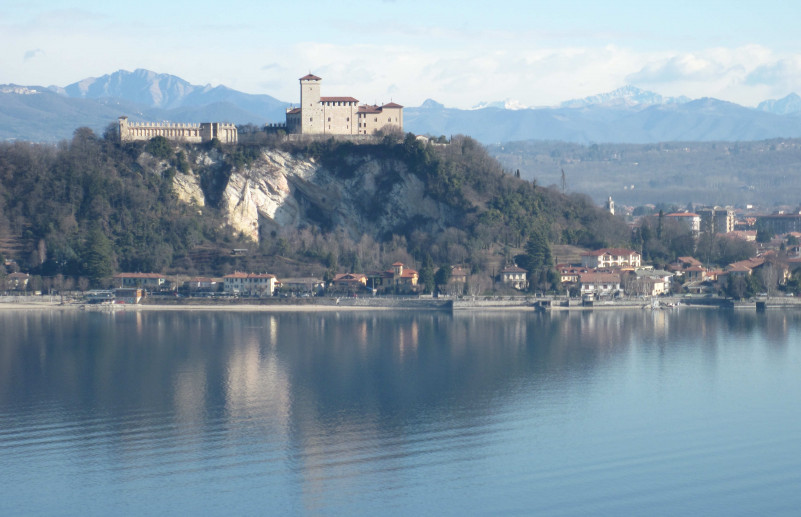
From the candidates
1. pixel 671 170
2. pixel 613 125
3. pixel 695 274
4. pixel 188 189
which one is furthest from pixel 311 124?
pixel 613 125

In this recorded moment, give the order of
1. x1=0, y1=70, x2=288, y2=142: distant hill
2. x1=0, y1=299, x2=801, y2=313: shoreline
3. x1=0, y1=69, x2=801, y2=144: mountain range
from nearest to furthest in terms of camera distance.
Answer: x1=0, y1=299, x2=801, y2=313: shoreline, x1=0, y1=70, x2=288, y2=142: distant hill, x1=0, y1=69, x2=801, y2=144: mountain range

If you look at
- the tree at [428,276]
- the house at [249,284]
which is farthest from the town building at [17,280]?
the tree at [428,276]

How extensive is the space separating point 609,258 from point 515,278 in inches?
159

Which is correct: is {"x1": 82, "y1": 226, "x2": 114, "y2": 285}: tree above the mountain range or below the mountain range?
below

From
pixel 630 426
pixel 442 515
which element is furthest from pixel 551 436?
pixel 442 515

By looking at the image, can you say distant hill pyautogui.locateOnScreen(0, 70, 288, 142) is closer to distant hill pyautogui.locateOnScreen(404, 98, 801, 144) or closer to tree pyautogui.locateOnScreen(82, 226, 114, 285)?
distant hill pyautogui.locateOnScreen(404, 98, 801, 144)

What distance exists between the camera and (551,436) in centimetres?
1578

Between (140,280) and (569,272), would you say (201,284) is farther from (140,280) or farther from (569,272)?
(569,272)

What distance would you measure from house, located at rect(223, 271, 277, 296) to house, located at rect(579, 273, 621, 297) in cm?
963

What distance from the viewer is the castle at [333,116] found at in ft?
124

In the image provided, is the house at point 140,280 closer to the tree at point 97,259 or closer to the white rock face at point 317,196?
the tree at point 97,259

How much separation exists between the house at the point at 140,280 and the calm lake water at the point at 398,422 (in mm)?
6471

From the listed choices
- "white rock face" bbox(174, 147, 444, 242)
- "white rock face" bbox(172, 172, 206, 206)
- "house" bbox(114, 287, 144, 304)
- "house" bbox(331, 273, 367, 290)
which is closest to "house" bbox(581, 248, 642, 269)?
"white rock face" bbox(174, 147, 444, 242)

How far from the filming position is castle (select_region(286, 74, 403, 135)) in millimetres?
37812
